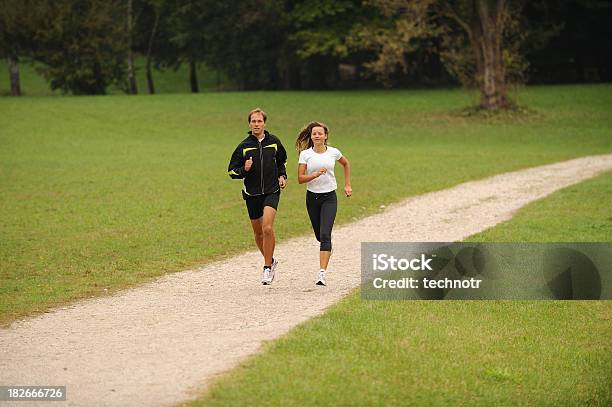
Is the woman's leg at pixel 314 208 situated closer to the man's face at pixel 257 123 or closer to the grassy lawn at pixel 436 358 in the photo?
the man's face at pixel 257 123

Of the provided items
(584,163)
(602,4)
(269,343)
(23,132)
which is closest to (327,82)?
(602,4)

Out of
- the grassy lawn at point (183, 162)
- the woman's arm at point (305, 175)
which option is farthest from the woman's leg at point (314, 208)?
the grassy lawn at point (183, 162)

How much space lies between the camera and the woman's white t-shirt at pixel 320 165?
1217 centimetres

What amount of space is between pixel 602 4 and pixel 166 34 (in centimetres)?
3252

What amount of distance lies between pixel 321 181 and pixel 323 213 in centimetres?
40

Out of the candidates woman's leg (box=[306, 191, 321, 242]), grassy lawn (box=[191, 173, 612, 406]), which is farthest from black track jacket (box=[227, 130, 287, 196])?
grassy lawn (box=[191, 173, 612, 406])

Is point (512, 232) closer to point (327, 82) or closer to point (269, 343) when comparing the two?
point (269, 343)

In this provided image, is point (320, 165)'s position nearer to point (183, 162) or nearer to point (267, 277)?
point (267, 277)

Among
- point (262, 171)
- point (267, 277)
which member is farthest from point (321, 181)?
point (267, 277)

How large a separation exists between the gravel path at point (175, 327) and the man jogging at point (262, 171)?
819 mm

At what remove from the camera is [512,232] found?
16.7 metres

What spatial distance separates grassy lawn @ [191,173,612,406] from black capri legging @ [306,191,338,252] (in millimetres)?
990

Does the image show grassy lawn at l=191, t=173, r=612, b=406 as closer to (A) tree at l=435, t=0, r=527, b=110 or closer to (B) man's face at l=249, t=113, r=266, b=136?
(B) man's face at l=249, t=113, r=266, b=136

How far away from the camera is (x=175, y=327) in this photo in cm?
1009
